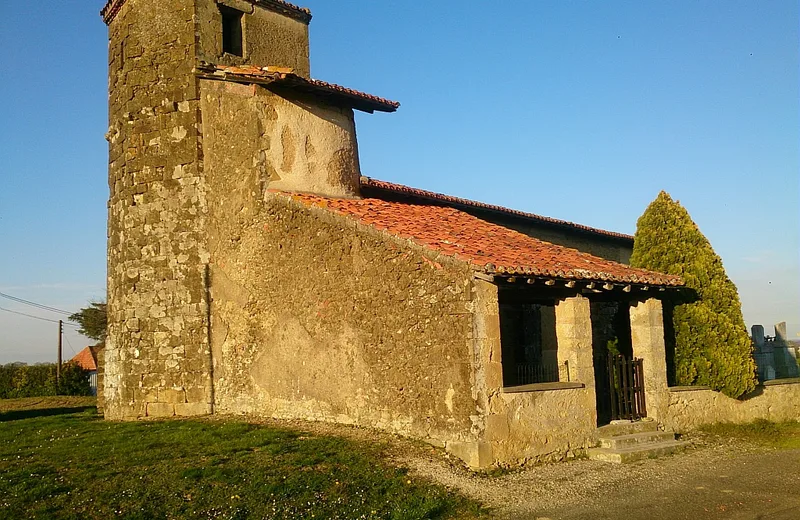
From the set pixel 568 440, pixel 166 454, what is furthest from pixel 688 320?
pixel 166 454

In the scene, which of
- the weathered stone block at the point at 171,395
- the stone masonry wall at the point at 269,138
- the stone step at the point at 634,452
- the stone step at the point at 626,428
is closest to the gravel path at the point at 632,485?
the stone step at the point at 634,452

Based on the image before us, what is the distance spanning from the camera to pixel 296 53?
15984 mm

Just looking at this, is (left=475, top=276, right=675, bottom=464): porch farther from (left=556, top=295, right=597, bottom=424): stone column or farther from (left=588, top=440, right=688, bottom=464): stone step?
(left=588, top=440, right=688, bottom=464): stone step

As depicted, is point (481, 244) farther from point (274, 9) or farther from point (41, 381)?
point (41, 381)

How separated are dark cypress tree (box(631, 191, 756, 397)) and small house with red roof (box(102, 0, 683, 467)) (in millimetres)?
672

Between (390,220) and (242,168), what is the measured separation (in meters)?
3.37

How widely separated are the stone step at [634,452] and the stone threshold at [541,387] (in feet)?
3.21

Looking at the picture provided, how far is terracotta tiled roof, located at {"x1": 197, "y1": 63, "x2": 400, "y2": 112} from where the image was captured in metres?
12.9

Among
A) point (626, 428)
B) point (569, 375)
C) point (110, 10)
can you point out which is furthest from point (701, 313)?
point (110, 10)

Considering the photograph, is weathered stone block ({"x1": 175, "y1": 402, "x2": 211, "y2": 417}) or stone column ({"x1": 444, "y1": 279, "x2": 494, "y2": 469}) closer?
stone column ({"x1": 444, "y1": 279, "x2": 494, "y2": 469})

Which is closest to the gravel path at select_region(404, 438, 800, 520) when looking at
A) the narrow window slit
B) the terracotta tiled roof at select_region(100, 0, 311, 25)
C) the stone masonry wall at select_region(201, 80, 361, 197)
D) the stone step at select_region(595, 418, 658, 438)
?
the stone step at select_region(595, 418, 658, 438)

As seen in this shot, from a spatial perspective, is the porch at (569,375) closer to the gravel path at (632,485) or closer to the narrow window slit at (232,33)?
the gravel path at (632,485)

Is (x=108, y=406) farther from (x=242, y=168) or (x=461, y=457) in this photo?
→ (x=461, y=457)

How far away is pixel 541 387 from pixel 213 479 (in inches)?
180
